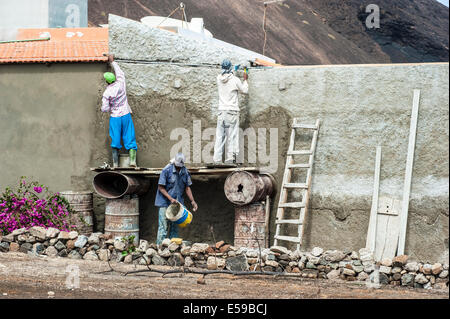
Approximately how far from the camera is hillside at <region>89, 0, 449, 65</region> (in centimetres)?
4125

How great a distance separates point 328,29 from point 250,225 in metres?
35.5

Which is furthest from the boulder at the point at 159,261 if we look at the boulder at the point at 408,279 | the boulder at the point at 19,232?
the boulder at the point at 408,279

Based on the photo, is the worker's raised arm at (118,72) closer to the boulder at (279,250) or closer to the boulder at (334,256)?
the boulder at (279,250)

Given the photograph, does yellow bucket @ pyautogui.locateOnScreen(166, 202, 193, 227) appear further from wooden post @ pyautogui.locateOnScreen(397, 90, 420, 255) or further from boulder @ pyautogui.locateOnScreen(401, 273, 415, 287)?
boulder @ pyautogui.locateOnScreen(401, 273, 415, 287)

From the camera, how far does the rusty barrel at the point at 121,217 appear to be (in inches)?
479

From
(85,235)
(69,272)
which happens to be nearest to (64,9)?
(85,235)

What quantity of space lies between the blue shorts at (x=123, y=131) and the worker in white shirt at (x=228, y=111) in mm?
1511

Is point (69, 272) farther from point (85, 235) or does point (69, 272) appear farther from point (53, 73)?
point (53, 73)

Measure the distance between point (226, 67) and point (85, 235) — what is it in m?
3.54

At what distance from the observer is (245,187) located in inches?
446

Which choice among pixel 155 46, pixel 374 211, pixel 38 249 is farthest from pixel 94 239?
pixel 374 211
